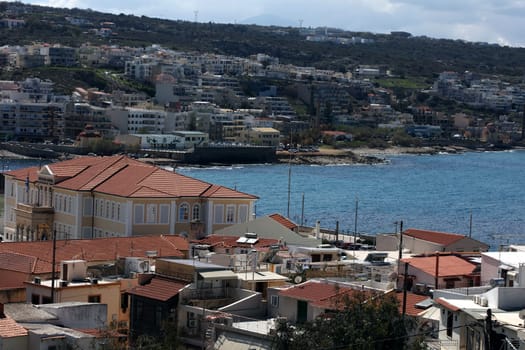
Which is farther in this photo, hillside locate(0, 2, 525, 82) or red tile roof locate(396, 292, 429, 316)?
hillside locate(0, 2, 525, 82)

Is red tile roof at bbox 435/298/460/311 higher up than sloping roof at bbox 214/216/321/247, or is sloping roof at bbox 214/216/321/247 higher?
red tile roof at bbox 435/298/460/311

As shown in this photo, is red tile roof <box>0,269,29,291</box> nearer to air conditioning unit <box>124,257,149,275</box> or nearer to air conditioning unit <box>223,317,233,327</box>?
air conditioning unit <box>124,257,149,275</box>

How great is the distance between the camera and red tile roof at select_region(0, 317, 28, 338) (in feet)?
32.7

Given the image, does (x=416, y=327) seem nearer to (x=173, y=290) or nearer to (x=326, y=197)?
(x=173, y=290)

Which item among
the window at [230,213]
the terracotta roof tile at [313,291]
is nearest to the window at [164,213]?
the window at [230,213]

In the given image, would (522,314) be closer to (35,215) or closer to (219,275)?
(219,275)

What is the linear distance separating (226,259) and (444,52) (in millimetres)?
179555

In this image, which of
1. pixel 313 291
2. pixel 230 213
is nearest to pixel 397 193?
pixel 230 213

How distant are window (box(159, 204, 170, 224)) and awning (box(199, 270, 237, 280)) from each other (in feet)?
25.4

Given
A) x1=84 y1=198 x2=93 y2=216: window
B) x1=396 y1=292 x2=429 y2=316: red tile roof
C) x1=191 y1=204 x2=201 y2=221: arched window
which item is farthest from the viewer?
x1=84 y1=198 x2=93 y2=216: window

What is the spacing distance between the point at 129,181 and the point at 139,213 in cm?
90

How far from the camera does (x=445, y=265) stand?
1503 centimetres

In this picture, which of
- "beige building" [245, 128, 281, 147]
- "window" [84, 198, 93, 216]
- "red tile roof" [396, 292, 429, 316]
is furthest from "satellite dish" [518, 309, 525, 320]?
"beige building" [245, 128, 281, 147]

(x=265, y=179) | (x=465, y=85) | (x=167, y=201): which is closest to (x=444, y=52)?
Answer: (x=465, y=85)
